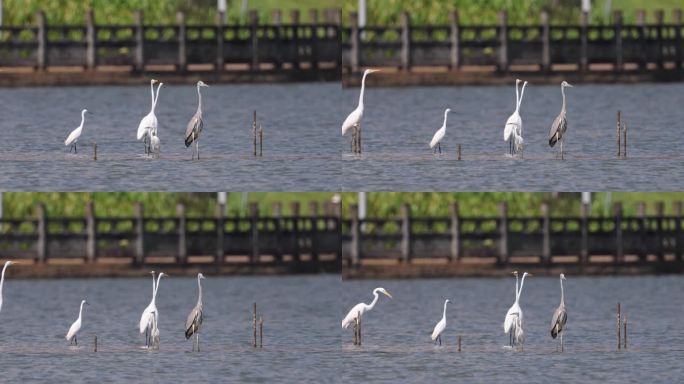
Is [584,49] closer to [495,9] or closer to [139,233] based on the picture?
[495,9]

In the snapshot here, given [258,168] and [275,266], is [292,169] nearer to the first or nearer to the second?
[258,168]

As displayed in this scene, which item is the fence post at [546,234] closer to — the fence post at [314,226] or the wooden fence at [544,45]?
the wooden fence at [544,45]

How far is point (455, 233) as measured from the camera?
193ft

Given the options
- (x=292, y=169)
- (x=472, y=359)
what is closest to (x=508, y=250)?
(x=292, y=169)

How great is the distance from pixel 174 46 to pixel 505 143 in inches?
820

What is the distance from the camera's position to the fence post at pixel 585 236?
59.7 metres

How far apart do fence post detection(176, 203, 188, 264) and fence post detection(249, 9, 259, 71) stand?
5.32 m

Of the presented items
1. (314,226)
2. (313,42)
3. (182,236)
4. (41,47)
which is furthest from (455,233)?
(41,47)

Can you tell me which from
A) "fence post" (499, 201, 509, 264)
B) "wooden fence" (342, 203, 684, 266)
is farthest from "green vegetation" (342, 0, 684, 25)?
"fence post" (499, 201, 509, 264)

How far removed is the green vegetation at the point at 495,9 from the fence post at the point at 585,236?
8.85 metres

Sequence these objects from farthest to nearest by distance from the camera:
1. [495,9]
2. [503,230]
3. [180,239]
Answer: [495,9], [180,239], [503,230]

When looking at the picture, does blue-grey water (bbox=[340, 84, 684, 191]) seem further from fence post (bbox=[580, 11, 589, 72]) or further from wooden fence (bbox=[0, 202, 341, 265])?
wooden fence (bbox=[0, 202, 341, 265])

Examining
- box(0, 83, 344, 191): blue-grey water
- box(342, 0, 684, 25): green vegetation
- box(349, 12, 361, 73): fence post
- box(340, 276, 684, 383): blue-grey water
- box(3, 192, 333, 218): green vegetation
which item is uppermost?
box(342, 0, 684, 25): green vegetation

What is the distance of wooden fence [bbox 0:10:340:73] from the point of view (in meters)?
63.6
